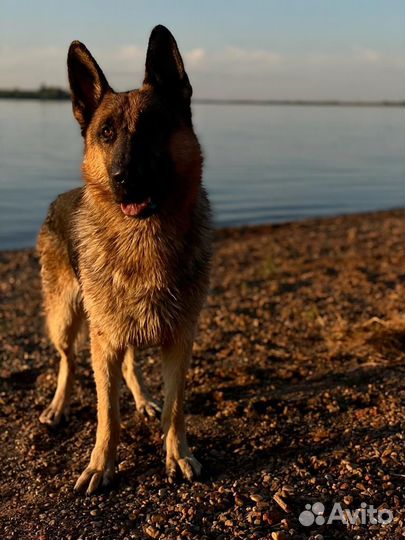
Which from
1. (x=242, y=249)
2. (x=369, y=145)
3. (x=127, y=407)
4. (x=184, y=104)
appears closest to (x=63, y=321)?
(x=127, y=407)

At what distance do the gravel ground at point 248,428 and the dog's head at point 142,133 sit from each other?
6.05ft

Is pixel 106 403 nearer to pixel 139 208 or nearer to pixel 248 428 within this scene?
pixel 248 428

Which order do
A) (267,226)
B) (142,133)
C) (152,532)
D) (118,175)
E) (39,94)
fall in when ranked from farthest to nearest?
(39,94), (267,226), (142,133), (118,175), (152,532)

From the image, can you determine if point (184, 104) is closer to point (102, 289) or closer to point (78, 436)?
point (102, 289)

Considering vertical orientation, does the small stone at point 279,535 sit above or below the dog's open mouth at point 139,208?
below

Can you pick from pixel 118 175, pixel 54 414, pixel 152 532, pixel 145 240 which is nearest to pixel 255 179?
pixel 54 414

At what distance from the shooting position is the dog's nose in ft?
11.8

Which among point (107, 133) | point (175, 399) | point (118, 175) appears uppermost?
point (107, 133)

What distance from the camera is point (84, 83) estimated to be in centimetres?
423

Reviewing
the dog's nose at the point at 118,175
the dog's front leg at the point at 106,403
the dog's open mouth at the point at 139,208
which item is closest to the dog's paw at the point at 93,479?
the dog's front leg at the point at 106,403

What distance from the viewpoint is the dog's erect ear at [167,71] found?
4.01 metres

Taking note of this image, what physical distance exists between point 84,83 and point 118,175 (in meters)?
1.03

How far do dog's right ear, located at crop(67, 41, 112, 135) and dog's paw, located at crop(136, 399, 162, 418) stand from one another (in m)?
2.30

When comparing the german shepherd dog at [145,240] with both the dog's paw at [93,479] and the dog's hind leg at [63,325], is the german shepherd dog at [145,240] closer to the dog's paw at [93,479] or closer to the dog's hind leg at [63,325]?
the dog's paw at [93,479]
